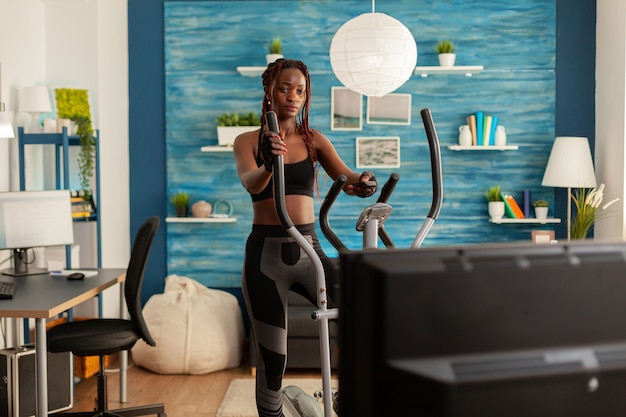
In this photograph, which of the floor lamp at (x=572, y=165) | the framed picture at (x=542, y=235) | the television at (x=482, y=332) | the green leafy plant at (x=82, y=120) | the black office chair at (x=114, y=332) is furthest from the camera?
the framed picture at (x=542, y=235)

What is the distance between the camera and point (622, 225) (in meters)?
4.64

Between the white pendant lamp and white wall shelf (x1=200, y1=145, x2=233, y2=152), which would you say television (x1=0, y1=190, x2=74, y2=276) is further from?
the white pendant lamp

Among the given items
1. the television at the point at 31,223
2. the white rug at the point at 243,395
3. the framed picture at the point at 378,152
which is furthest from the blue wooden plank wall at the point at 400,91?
the television at the point at 31,223

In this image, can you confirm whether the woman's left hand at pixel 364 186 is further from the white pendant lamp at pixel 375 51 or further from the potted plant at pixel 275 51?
the potted plant at pixel 275 51

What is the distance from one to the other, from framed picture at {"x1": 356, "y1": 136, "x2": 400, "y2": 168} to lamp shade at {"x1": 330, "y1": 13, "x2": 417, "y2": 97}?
62.5 inches

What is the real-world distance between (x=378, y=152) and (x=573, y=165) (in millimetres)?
1258

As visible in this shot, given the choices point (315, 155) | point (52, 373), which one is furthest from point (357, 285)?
point (52, 373)

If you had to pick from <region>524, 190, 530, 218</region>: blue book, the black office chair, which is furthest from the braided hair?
<region>524, 190, 530, 218</region>: blue book

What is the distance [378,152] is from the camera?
523cm

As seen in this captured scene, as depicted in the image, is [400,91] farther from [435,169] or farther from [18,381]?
[435,169]

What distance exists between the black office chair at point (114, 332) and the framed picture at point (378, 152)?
6.85ft

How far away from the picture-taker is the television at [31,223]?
3.74m

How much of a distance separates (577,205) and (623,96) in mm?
709

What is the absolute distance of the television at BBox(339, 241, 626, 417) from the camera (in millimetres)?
715
